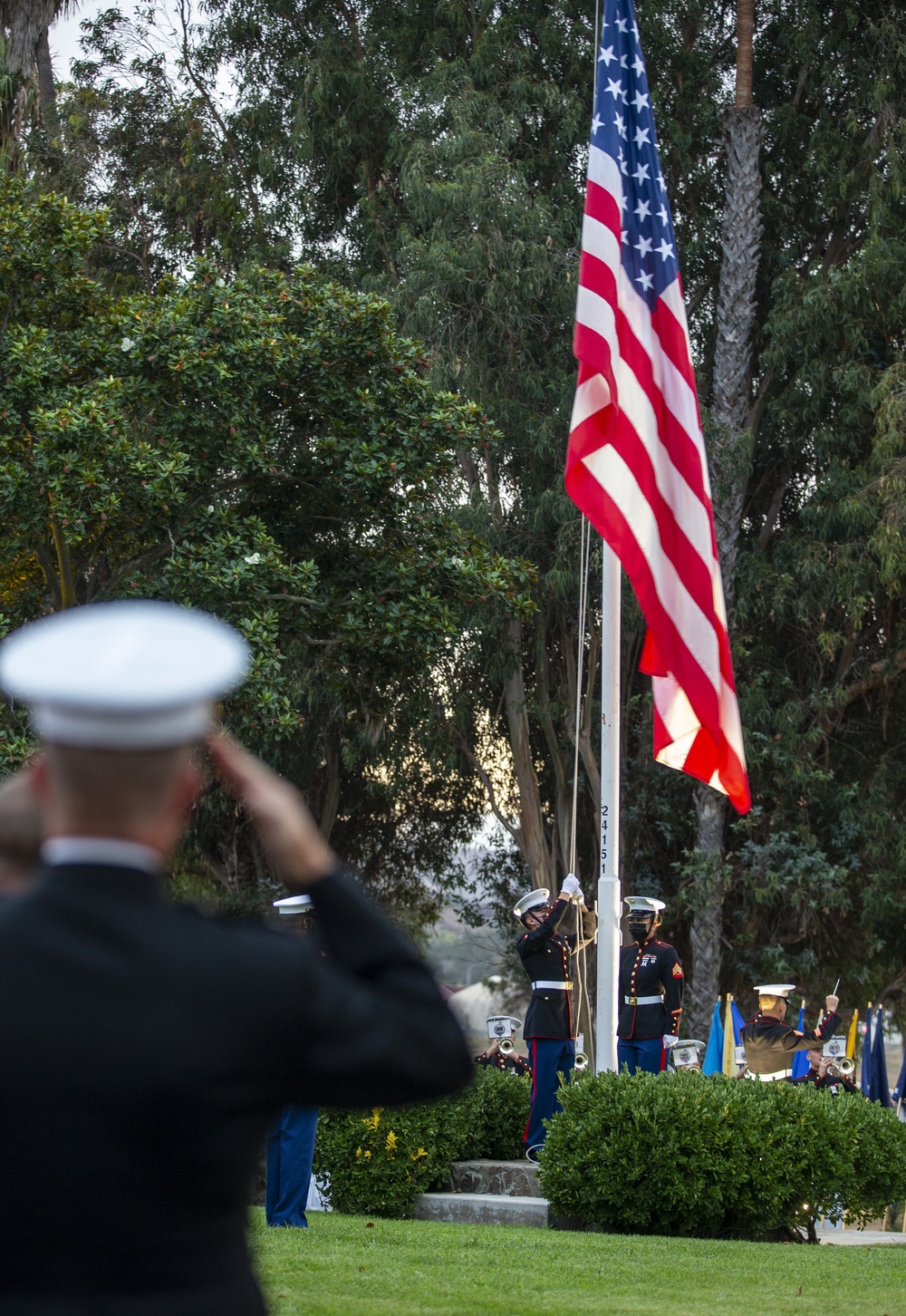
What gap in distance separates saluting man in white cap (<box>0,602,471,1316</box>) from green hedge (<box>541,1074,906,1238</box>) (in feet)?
25.9

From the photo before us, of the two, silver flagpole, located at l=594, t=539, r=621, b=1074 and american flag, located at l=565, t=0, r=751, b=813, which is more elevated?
american flag, located at l=565, t=0, r=751, b=813

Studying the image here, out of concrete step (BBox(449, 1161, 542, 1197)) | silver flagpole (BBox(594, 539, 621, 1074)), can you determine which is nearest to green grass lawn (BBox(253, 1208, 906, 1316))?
silver flagpole (BBox(594, 539, 621, 1074))

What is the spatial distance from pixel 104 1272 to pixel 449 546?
14.5 meters

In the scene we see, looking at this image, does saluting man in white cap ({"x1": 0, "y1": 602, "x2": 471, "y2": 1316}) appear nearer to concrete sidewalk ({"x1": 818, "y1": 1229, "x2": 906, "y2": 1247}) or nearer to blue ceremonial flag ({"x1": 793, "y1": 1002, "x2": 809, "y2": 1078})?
concrete sidewalk ({"x1": 818, "y1": 1229, "x2": 906, "y2": 1247})

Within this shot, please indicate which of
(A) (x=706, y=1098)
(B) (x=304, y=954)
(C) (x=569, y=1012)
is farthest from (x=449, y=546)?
(B) (x=304, y=954)

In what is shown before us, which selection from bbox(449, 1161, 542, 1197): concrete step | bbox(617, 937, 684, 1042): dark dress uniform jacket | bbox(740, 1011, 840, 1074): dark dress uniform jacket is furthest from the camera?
bbox(740, 1011, 840, 1074): dark dress uniform jacket

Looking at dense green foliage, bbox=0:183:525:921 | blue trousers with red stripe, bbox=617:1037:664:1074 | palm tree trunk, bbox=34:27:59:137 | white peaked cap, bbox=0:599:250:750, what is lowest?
blue trousers with red stripe, bbox=617:1037:664:1074

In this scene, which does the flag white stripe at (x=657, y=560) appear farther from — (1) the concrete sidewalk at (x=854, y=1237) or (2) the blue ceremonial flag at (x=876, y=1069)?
(2) the blue ceremonial flag at (x=876, y=1069)

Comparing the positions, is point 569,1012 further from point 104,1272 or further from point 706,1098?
point 104,1272

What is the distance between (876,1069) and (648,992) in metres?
8.13

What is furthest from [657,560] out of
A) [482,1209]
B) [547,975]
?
[482,1209]

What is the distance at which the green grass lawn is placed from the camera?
6336 mm

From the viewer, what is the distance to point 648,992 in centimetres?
1241

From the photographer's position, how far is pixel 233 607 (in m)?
14.7
